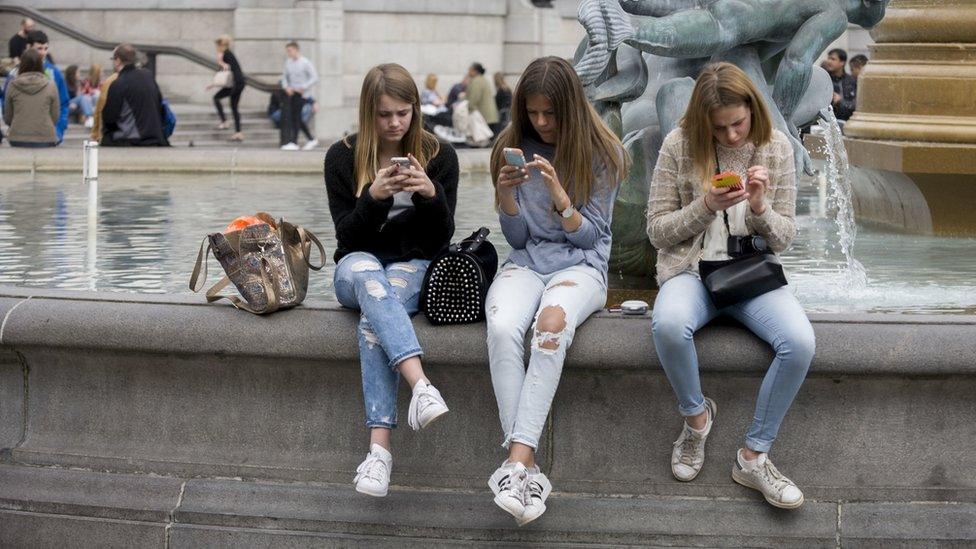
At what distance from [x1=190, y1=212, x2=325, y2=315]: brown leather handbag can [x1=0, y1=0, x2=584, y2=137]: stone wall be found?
21672 millimetres

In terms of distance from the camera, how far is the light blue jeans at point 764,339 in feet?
16.0

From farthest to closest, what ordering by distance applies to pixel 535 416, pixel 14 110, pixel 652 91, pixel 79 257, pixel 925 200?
pixel 14 110
pixel 925 200
pixel 79 257
pixel 652 91
pixel 535 416

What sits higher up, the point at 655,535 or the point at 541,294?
the point at 541,294

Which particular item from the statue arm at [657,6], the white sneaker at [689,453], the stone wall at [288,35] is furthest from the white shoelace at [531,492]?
the stone wall at [288,35]

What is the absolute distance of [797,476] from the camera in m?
5.16

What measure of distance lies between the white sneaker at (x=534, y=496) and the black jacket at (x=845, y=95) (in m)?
13.3

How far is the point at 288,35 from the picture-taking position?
2742 centimetres

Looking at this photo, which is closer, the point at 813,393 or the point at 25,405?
the point at 813,393

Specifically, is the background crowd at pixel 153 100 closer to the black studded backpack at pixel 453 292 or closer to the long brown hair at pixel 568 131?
the long brown hair at pixel 568 131

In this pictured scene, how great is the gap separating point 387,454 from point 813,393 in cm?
133

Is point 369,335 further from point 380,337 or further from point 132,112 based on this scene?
point 132,112

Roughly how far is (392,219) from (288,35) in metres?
22.5

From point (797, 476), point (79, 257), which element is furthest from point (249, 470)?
point (79, 257)

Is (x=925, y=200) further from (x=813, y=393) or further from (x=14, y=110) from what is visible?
(x=14, y=110)
